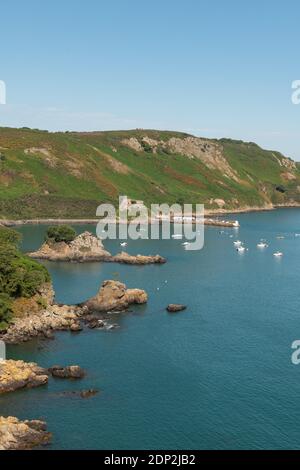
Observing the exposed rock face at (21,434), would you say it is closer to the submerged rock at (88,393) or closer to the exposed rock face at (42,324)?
the submerged rock at (88,393)

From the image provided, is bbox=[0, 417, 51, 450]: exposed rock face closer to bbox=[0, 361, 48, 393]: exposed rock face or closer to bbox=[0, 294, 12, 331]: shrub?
bbox=[0, 361, 48, 393]: exposed rock face

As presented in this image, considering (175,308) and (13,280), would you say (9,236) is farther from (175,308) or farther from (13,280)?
(175,308)

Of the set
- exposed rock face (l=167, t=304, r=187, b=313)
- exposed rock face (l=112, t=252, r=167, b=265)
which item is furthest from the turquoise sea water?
exposed rock face (l=112, t=252, r=167, b=265)

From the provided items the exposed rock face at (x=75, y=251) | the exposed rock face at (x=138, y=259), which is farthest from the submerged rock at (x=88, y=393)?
the exposed rock face at (x=75, y=251)
